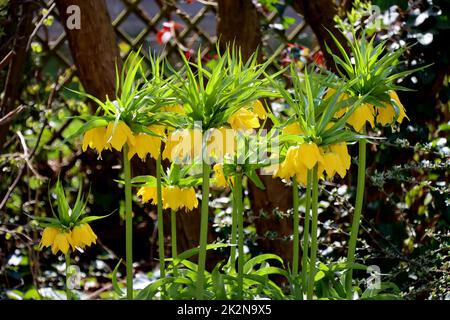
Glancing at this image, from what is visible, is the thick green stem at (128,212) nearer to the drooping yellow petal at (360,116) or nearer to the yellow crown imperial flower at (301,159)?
the yellow crown imperial flower at (301,159)

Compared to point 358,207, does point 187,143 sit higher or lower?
higher

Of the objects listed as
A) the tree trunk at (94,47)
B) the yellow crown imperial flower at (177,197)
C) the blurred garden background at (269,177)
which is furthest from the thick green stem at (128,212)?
the tree trunk at (94,47)

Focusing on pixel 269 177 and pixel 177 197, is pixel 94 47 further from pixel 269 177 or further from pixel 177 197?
pixel 177 197

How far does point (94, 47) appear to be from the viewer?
7.47ft

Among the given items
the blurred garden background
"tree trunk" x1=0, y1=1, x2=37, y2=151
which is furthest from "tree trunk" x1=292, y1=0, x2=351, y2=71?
"tree trunk" x1=0, y1=1, x2=37, y2=151

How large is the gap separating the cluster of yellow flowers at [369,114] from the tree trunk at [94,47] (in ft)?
3.03

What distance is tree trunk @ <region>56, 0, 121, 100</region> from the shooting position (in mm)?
2252

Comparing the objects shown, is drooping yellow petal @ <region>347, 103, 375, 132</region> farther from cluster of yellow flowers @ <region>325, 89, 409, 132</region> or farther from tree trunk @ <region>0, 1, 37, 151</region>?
tree trunk @ <region>0, 1, 37, 151</region>

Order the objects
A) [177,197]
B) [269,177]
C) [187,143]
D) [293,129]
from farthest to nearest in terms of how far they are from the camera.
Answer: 1. [269,177]
2. [177,197]
3. [293,129]
4. [187,143]

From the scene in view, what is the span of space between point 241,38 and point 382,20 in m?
0.40

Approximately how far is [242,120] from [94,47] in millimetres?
942

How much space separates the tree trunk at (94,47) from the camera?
7.39ft

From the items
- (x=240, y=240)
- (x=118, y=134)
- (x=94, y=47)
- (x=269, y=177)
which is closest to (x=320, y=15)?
(x=269, y=177)
